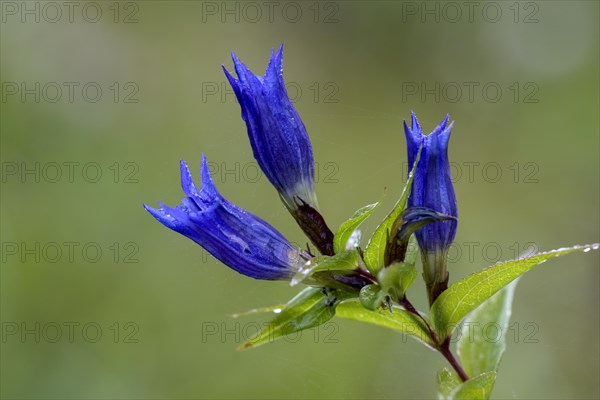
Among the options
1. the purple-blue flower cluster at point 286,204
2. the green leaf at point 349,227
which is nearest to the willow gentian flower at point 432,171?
the purple-blue flower cluster at point 286,204

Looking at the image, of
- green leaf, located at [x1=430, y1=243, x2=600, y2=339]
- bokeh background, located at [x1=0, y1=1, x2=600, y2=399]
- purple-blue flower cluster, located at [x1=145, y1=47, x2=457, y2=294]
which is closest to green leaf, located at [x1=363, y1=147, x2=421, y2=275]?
purple-blue flower cluster, located at [x1=145, y1=47, x2=457, y2=294]

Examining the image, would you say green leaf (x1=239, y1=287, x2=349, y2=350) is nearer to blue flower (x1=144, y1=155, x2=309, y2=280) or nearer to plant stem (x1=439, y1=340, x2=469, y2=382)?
blue flower (x1=144, y1=155, x2=309, y2=280)

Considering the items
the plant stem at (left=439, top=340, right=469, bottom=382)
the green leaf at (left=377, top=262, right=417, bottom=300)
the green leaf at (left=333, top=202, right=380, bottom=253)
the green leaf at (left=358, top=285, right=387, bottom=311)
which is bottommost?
the plant stem at (left=439, top=340, right=469, bottom=382)

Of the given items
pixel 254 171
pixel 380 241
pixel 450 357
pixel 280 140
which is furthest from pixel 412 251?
pixel 254 171

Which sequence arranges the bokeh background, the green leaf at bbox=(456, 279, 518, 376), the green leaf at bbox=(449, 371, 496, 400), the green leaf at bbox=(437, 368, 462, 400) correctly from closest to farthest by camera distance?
the green leaf at bbox=(449, 371, 496, 400) < the green leaf at bbox=(437, 368, 462, 400) < the green leaf at bbox=(456, 279, 518, 376) < the bokeh background

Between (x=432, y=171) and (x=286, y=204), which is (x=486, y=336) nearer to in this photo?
(x=432, y=171)

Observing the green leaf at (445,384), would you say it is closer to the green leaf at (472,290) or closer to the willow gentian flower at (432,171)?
the green leaf at (472,290)
